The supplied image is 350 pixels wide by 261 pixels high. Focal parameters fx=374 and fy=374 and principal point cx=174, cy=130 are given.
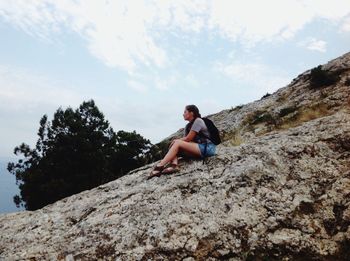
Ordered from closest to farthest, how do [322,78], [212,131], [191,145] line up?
[191,145] < [212,131] < [322,78]

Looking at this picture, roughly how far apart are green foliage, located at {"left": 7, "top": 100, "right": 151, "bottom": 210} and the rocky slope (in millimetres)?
25934

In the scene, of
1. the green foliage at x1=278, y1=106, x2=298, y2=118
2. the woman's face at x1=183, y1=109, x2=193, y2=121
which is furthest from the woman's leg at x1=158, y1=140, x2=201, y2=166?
the green foliage at x1=278, y1=106, x2=298, y2=118

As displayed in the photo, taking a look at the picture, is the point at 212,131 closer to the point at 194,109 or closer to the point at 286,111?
the point at 194,109

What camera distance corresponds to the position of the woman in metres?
11.3

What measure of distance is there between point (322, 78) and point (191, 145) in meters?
22.2

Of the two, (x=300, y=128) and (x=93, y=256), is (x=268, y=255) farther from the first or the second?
(x=300, y=128)

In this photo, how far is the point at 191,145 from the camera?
11.4 meters

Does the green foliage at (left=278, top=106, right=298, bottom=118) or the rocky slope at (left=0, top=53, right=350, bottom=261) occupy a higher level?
the green foliage at (left=278, top=106, right=298, bottom=118)

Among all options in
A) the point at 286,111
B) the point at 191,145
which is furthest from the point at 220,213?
the point at 286,111

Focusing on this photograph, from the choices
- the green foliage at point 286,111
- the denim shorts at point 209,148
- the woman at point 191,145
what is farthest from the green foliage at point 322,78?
the woman at point 191,145

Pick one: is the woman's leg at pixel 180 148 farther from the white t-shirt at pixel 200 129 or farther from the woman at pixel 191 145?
the white t-shirt at pixel 200 129

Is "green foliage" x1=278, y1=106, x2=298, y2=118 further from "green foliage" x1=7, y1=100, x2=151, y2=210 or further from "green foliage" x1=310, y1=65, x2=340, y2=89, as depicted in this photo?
"green foliage" x1=7, y1=100, x2=151, y2=210

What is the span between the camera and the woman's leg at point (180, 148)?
11.3 m

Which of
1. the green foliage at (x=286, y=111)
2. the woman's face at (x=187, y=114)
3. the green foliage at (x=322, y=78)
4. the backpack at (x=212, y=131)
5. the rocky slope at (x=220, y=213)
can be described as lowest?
the rocky slope at (x=220, y=213)
